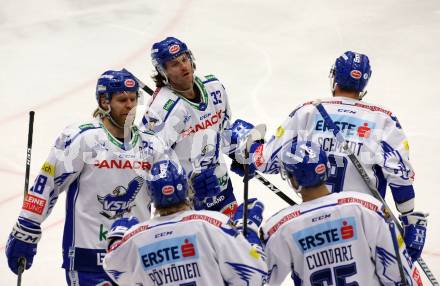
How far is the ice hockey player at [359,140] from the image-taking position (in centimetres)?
561

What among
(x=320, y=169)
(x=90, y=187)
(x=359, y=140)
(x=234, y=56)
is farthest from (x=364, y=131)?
(x=234, y=56)

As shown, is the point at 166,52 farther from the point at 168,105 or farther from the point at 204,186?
the point at 204,186

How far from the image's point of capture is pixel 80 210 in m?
5.42

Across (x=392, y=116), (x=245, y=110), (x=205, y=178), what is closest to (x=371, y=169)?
(x=392, y=116)

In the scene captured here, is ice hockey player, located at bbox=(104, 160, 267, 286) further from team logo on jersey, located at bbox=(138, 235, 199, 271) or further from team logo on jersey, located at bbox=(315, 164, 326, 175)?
team logo on jersey, located at bbox=(315, 164, 326, 175)

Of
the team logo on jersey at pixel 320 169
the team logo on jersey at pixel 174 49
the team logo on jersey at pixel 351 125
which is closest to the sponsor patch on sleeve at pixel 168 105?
the team logo on jersey at pixel 174 49

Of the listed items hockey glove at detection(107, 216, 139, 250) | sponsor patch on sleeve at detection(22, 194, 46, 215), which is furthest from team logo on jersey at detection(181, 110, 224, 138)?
hockey glove at detection(107, 216, 139, 250)

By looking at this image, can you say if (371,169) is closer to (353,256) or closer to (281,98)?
(353,256)

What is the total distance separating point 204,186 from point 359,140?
109cm

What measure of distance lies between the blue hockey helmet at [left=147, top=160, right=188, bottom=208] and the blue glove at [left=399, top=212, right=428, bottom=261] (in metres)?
1.52

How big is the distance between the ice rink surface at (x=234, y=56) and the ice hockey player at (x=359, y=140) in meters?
2.38

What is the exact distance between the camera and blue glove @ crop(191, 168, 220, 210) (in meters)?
6.26

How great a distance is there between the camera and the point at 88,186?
17.8 feet

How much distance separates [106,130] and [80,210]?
0.44 metres
